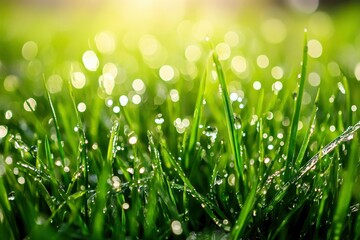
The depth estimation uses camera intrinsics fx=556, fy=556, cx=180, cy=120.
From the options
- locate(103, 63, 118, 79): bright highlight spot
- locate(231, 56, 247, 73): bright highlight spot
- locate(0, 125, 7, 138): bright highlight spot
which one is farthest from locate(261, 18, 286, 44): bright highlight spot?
locate(0, 125, 7, 138): bright highlight spot

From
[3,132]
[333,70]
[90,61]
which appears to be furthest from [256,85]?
[90,61]

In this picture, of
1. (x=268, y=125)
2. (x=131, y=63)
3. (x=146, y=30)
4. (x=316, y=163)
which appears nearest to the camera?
(x=316, y=163)

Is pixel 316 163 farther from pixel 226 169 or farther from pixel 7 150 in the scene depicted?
pixel 7 150

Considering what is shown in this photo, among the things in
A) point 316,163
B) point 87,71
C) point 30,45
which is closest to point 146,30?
point 30,45

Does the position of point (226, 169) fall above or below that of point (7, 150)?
below

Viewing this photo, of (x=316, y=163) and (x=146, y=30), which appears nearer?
(x=316, y=163)
